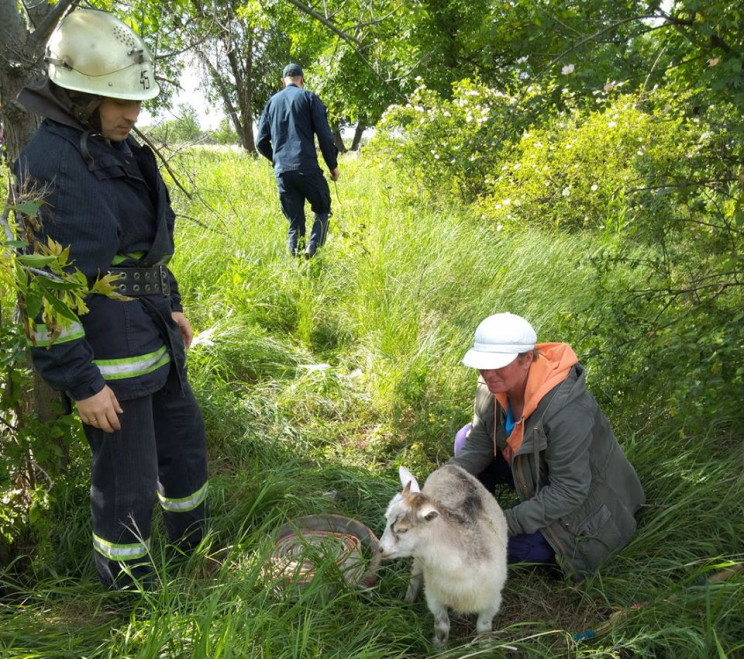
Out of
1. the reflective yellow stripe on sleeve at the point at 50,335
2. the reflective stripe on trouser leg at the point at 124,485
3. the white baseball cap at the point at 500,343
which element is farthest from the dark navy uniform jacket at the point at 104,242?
the white baseball cap at the point at 500,343

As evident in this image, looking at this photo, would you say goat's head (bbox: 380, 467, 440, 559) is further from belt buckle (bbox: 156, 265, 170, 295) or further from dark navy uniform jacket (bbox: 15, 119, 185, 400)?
belt buckle (bbox: 156, 265, 170, 295)

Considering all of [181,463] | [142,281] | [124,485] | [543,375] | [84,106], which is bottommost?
[181,463]

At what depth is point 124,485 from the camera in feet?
7.72

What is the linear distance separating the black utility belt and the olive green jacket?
1.67 m

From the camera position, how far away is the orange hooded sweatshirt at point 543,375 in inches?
103

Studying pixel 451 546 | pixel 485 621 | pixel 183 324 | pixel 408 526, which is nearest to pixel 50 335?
pixel 183 324

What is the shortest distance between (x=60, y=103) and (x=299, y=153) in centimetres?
419

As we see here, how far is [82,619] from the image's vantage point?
2.42m

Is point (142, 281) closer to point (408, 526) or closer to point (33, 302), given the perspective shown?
point (33, 302)

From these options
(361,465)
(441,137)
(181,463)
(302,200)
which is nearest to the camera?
(181,463)

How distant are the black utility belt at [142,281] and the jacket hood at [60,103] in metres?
0.55

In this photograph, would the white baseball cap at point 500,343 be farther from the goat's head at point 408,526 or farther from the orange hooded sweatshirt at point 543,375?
the goat's head at point 408,526

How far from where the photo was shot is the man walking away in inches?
243

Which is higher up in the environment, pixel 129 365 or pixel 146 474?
pixel 129 365
